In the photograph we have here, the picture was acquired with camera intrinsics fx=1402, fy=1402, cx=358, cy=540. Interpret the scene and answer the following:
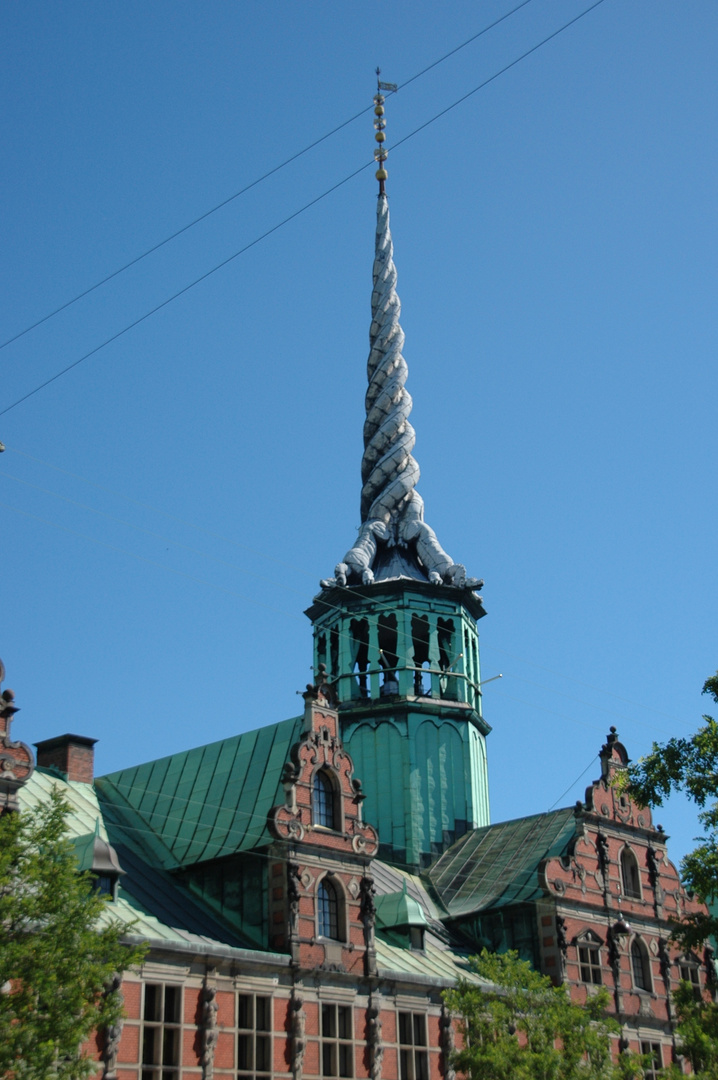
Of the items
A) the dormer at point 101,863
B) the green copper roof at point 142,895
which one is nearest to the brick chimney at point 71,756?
the green copper roof at point 142,895

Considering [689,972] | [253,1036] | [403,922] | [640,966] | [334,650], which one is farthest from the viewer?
[334,650]

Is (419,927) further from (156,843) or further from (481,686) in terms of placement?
(481,686)

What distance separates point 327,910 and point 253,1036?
17.7 feet

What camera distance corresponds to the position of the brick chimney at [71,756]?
4450 cm

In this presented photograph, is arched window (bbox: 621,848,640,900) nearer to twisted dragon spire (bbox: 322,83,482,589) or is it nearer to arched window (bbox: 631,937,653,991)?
arched window (bbox: 631,937,653,991)

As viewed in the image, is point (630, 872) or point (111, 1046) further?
point (630, 872)

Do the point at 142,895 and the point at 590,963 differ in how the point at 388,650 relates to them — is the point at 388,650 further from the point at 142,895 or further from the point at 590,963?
the point at 142,895

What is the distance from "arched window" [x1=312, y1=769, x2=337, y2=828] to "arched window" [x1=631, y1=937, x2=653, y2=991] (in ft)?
45.1

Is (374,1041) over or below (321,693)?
below

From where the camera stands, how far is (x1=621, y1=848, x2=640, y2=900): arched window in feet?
167

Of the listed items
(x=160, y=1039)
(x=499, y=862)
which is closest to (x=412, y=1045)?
(x=160, y=1039)

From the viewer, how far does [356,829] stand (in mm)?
42844

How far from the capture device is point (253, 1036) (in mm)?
36531

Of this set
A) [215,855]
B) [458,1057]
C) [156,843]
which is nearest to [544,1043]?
[458,1057]
